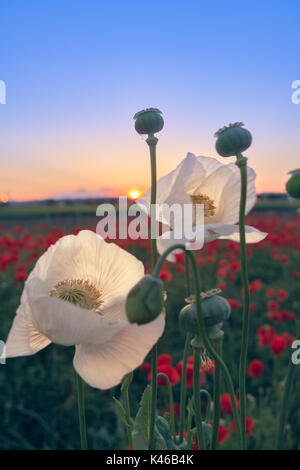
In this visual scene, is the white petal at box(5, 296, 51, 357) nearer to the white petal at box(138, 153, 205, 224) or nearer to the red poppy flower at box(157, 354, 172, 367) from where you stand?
the white petal at box(138, 153, 205, 224)

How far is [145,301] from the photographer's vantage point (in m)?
0.30

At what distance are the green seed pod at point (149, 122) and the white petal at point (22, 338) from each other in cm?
22

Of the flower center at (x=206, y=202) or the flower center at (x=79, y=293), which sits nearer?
the flower center at (x=79, y=293)

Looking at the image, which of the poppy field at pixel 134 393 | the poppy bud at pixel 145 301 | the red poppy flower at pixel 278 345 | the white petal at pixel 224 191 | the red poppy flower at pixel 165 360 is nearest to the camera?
the poppy bud at pixel 145 301

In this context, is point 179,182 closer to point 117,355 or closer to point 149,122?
point 149,122

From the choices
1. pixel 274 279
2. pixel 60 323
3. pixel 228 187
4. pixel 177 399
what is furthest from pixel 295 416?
pixel 274 279

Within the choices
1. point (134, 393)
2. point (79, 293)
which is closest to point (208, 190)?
point (79, 293)

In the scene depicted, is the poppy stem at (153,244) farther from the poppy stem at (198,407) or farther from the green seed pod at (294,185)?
the green seed pod at (294,185)

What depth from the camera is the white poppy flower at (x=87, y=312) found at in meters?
0.37

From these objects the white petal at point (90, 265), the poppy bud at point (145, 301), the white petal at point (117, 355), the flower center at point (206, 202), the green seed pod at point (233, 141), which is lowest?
the white petal at point (117, 355)

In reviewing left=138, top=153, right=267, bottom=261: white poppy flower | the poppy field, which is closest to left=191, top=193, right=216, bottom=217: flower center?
left=138, top=153, right=267, bottom=261: white poppy flower

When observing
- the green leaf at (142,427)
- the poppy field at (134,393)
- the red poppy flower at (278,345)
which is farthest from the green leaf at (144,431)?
the red poppy flower at (278,345)

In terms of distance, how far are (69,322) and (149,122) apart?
Answer: 0.22m
